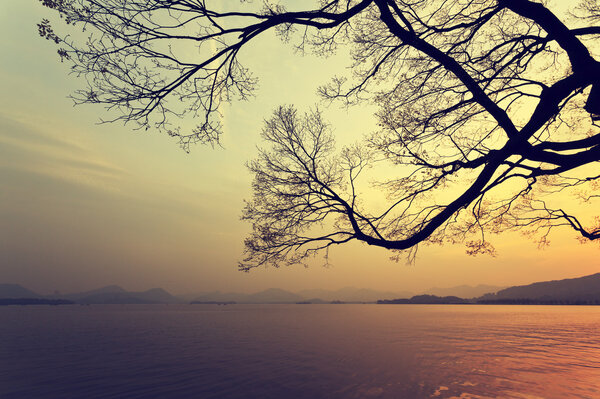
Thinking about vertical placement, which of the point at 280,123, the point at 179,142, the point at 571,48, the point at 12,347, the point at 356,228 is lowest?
the point at 12,347

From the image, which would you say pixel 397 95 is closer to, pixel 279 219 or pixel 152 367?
pixel 279 219

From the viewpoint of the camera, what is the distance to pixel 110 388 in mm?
11516

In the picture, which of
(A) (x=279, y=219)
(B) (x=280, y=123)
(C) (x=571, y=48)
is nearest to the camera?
(C) (x=571, y=48)

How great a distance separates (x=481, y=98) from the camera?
7520 mm

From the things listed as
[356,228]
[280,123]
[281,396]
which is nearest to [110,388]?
[281,396]

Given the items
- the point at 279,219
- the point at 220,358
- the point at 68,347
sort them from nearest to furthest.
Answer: the point at 279,219
the point at 220,358
the point at 68,347

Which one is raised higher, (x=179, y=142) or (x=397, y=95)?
(x=397, y=95)

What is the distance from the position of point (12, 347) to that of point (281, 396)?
914 inches

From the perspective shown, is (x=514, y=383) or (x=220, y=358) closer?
(x=514, y=383)

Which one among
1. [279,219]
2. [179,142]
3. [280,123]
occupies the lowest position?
[279,219]

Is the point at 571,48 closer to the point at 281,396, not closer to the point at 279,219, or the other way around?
the point at 279,219

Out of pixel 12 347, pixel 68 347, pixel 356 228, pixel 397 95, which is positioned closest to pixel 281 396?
pixel 356 228

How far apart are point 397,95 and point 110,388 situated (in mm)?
13231

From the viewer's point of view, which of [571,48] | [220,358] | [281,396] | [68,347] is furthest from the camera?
[68,347]
